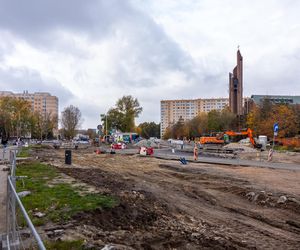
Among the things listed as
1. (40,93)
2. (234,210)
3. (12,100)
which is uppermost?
(40,93)

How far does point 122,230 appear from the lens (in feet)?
25.1

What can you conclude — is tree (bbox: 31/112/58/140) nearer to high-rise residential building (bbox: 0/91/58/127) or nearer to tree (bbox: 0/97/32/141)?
tree (bbox: 0/97/32/141)

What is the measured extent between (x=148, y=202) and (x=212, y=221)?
97.3 inches

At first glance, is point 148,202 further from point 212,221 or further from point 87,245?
point 87,245

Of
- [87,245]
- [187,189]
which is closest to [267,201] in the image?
[187,189]

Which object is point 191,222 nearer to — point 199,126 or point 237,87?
point 237,87

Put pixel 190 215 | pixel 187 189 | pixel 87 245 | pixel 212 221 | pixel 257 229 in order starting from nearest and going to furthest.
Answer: pixel 87 245, pixel 257 229, pixel 212 221, pixel 190 215, pixel 187 189

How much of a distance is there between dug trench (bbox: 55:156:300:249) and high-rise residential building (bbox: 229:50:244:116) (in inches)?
3474

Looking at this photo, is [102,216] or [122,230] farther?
[102,216]

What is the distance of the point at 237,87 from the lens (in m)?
99.7

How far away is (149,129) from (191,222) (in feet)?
586

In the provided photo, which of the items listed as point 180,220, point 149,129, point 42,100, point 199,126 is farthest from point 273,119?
point 42,100

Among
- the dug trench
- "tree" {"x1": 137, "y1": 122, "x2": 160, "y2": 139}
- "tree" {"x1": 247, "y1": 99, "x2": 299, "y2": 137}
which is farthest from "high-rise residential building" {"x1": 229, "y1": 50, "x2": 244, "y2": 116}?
the dug trench

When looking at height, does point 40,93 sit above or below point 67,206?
→ above
